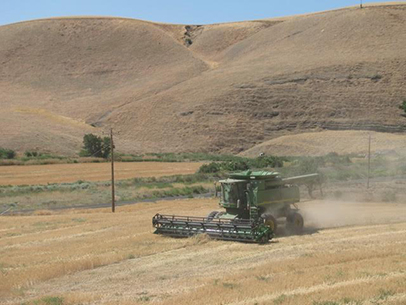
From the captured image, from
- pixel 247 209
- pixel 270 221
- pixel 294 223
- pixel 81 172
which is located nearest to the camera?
pixel 270 221

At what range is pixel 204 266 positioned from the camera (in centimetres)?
1756

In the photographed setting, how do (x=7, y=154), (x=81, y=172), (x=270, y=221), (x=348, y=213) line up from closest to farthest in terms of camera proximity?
(x=270, y=221) < (x=348, y=213) < (x=81, y=172) < (x=7, y=154)

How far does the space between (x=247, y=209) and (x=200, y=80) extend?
110 m

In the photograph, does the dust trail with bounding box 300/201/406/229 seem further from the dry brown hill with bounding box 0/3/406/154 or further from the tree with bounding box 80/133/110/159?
the dry brown hill with bounding box 0/3/406/154

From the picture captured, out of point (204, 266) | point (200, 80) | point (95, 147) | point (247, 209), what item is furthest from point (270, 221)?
point (200, 80)

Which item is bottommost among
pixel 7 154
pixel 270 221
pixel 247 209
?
pixel 270 221

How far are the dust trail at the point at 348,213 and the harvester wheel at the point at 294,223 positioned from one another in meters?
2.49

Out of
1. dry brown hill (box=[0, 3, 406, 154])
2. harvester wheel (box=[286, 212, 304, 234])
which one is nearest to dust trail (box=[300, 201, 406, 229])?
harvester wheel (box=[286, 212, 304, 234])

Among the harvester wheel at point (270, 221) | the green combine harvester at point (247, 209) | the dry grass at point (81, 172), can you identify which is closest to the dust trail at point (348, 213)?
the green combine harvester at point (247, 209)

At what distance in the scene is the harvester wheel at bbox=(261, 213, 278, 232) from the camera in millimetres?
22547

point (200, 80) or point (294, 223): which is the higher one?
point (200, 80)

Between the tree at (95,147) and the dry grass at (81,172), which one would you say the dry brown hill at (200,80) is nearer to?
the tree at (95,147)

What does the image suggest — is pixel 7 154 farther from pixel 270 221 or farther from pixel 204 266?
pixel 204 266

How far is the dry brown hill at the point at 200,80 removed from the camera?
107 meters
